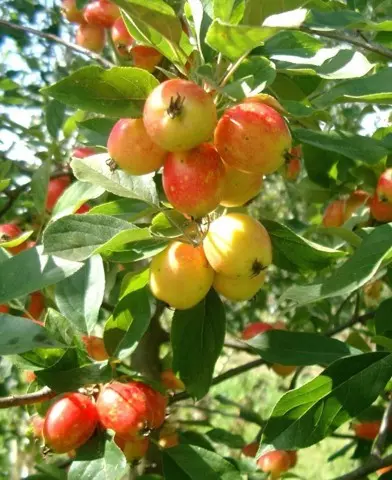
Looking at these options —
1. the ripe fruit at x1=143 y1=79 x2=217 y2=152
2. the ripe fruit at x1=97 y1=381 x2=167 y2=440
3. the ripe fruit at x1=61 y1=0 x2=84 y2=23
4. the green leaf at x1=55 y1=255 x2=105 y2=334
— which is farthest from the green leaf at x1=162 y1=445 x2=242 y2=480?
the ripe fruit at x1=61 y1=0 x2=84 y2=23

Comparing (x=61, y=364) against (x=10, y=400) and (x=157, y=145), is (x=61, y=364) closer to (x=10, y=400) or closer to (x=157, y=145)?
(x=10, y=400)

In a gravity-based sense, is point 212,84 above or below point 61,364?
above

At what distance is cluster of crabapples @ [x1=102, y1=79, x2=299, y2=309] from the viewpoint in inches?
31.1

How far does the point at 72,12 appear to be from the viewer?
191 centimetres

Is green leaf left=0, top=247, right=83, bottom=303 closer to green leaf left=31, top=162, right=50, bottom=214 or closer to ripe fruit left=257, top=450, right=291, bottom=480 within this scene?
green leaf left=31, top=162, right=50, bottom=214

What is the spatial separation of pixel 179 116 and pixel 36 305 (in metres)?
0.74

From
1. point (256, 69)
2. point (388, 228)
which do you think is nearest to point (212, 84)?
point (256, 69)

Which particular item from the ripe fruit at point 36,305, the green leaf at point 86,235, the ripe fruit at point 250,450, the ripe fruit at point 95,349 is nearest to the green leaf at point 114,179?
the green leaf at point 86,235

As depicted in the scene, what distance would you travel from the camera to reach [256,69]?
0.84m

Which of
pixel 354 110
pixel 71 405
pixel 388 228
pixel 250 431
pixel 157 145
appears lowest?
pixel 250 431

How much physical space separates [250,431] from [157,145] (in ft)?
13.9

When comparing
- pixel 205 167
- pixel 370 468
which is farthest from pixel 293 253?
pixel 370 468

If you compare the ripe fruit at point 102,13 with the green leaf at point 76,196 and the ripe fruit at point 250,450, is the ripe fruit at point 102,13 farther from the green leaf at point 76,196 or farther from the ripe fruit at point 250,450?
the ripe fruit at point 250,450

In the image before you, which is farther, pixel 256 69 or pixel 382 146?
pixel 382 146
